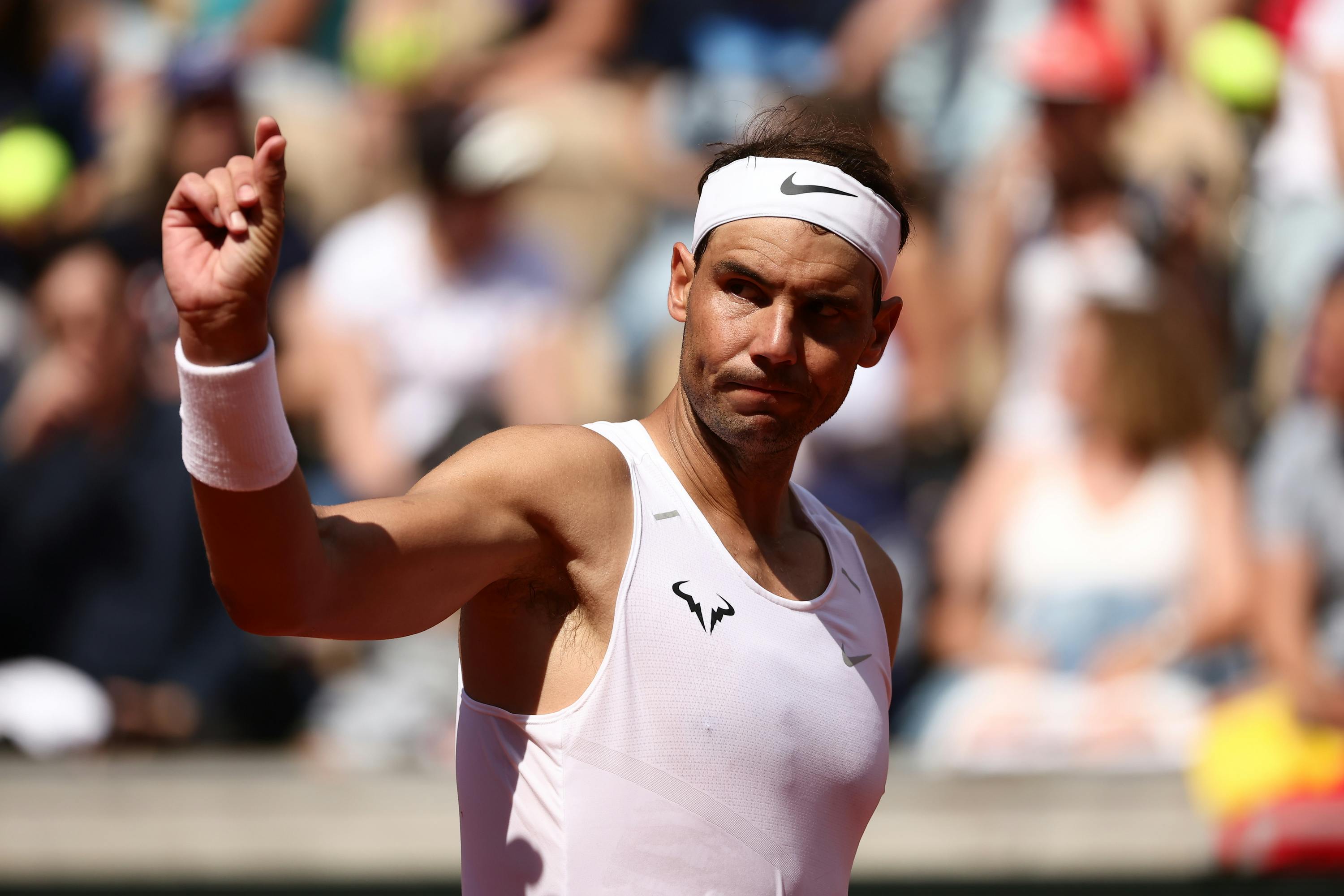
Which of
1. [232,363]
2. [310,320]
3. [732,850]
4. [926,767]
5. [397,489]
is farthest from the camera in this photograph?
[310,320]

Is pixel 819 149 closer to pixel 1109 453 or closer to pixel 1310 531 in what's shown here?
pixel 1109 453

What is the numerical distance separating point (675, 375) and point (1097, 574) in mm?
2018

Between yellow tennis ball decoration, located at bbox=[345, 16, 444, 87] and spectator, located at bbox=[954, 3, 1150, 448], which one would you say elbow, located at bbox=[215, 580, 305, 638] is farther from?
yellow tennis ball decoration, located at bbox=[345, 16, 444, 87]

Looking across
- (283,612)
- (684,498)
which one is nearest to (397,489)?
(684,498)

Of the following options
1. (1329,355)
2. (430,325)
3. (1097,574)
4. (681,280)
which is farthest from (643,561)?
(1329,355)

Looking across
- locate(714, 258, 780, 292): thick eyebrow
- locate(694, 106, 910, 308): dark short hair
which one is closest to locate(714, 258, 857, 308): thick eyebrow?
locate(714, 258, 780, 292): thick eyebrow

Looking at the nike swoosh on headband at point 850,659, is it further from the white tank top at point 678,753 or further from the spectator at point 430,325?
the spectator at point 430,325

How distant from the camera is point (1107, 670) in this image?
6148mm

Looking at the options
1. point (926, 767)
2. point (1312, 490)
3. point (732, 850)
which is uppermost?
point (732, 850)

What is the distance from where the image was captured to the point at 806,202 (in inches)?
92.6

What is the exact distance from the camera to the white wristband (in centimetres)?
175

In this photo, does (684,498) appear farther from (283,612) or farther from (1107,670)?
(1107,670)

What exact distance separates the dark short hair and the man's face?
0.12 m

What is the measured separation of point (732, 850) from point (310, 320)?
518 centimetres
